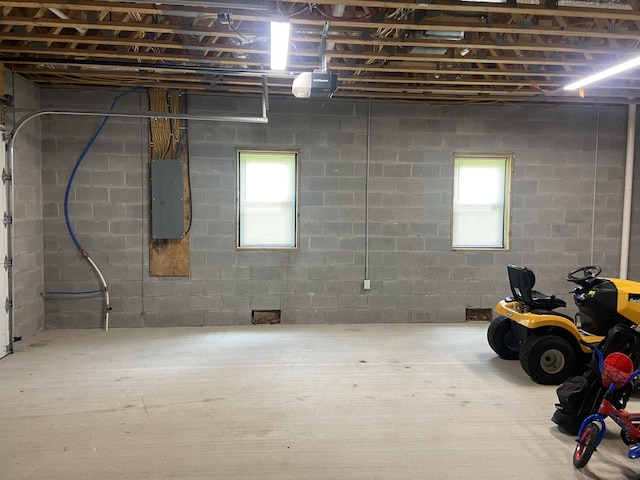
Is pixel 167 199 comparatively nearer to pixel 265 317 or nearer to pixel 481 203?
pixel 265 317

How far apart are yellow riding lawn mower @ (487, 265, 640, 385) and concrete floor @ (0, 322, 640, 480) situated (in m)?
0.23

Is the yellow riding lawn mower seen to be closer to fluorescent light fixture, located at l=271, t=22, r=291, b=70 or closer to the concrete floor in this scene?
the concrete floor

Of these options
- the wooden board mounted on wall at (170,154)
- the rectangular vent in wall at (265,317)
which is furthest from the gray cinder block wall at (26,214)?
the rectangular vent in wall at (265,317)

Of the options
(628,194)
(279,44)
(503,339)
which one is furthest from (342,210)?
(628,194)

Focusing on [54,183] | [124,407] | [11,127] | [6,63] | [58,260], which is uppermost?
[6,63]

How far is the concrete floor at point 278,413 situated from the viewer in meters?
2.62

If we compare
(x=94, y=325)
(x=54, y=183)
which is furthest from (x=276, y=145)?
(x=94, y=325)

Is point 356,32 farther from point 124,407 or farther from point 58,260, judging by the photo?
point 58,260

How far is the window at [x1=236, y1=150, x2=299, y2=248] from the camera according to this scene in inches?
229

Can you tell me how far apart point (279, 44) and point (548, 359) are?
338 cm

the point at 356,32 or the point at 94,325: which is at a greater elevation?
the point at 356,32

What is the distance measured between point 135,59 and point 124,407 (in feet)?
10.4

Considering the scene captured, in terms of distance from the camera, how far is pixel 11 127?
480 centimetres

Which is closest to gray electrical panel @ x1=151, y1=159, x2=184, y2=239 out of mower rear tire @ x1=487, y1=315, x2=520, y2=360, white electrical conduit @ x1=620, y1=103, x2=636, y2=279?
mower rear tire @ x1=487, y1=315, x2=520, y2=360
